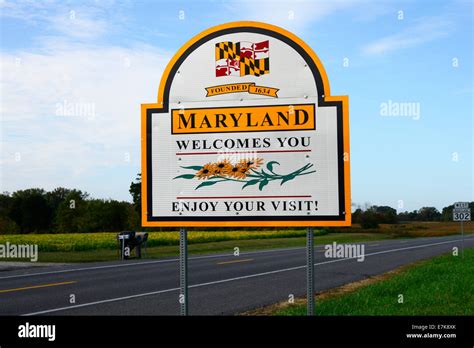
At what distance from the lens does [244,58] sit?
566 centimetres

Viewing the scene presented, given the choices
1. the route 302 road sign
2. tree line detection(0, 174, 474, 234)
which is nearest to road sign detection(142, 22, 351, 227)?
the route 302 road sign

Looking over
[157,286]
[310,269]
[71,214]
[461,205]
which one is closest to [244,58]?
[310,269]

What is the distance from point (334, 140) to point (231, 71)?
127 centimetres

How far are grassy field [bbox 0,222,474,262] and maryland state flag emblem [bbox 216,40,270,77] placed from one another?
19.8 m

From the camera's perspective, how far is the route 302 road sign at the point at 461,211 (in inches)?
1008

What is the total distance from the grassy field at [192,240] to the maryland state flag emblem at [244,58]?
65.1ft

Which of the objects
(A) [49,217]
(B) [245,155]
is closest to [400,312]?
(B) [245,155]

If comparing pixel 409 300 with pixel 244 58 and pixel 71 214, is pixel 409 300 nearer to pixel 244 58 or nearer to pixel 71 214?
pixel 244 58

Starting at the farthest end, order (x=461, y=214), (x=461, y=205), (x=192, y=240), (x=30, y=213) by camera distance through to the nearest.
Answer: (x=30, y=213)
(x=192, y=240)
(x=461, y=205)
(x=461, y=214)

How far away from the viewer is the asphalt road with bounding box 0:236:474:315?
34.5ft

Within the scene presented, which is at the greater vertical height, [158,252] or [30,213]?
[30,213]

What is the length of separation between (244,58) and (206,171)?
1.23 m

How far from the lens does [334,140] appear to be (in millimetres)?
5555
